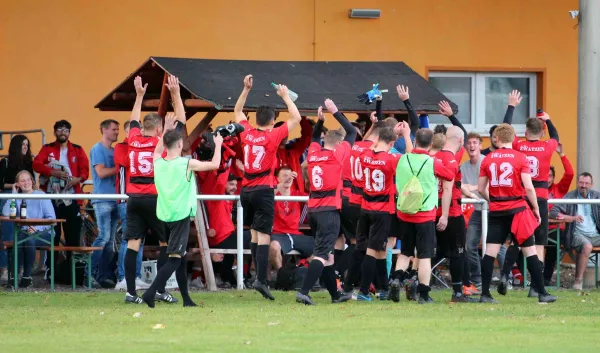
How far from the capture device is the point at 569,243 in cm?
1662

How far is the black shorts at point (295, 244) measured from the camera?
52.1 ft

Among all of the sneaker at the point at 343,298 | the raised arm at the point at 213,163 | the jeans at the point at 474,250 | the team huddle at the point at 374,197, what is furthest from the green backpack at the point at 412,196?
the jeans at the point at 474,250

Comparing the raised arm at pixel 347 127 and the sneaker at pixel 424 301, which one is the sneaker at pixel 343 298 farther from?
the raised arm at pixel 347 127

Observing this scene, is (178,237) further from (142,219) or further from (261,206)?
(261,206)

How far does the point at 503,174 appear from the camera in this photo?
13211 mm

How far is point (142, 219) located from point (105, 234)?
234 cm

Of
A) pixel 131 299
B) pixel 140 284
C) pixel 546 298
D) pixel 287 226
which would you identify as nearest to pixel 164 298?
pixel 131 299

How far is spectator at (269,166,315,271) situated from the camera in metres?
15.9

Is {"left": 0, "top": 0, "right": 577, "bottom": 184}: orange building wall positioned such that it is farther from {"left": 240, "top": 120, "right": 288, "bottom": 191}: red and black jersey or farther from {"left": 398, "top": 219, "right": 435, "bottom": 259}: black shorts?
{"left": 398, "top": 219, "right": 435, "bottom": 259}: black shorts

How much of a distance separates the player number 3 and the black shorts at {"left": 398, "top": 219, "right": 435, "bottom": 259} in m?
0.76

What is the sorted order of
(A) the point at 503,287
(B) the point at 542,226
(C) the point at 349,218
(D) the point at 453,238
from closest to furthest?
(D) the point at 453,238 < (A) the point at 503,287 < (B) the point at 542,226 < (C) the point at 349,218

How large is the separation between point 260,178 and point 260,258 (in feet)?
2.73

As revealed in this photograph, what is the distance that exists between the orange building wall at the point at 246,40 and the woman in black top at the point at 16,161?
1658 millimetres

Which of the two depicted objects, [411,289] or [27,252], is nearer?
[411,289]
